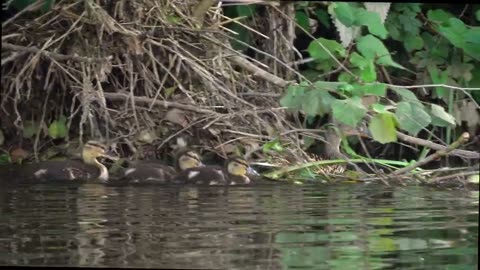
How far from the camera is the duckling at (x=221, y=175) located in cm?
274

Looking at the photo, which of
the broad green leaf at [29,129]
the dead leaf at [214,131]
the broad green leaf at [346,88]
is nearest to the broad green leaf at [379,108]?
the broad green leaf at [346,88]

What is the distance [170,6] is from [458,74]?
1.12m

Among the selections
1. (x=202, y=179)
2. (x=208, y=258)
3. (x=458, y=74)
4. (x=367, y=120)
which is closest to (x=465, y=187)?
(x=367, y=120)

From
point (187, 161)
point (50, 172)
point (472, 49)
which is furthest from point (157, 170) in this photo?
point (472, 49)

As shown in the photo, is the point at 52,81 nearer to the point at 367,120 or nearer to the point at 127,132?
the point at 127,132

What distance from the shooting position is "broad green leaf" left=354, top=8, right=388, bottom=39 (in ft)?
10.1

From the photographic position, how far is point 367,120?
2920 mm

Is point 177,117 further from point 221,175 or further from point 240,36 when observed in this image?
point 240,36

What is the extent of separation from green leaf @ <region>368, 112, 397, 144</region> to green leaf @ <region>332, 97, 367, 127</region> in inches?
2.0

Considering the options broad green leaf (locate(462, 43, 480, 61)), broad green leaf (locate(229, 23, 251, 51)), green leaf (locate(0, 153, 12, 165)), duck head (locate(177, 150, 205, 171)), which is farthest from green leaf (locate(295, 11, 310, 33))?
green leaf (locate(0, 153, 12, 165))

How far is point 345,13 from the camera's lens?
10.4 ft

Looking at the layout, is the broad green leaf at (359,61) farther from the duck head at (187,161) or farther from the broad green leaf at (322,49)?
the duck head at (187,161)

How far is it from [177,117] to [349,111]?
21.3 inches

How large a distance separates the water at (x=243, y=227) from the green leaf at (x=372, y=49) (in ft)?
2.17
